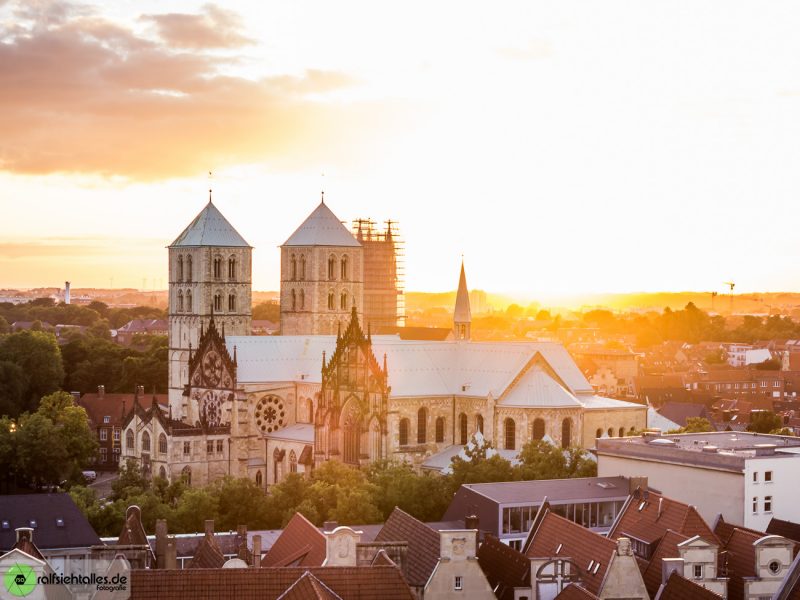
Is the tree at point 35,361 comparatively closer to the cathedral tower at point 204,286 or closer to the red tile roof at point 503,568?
the cathedral tower at point 204,286

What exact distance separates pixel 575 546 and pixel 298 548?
33.5 ft

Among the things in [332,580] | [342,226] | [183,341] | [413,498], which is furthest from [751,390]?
[332,580]

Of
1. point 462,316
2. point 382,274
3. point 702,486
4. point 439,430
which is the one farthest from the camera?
point 382,274

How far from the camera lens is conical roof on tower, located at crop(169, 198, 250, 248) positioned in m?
114

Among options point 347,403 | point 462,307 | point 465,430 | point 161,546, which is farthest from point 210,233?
point 161,546

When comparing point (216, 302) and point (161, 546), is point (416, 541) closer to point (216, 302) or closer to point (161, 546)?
point (161, 546)

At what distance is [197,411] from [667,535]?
53.3m

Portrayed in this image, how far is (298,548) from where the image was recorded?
5391cm

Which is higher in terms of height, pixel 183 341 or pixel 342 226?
pixel 342 226

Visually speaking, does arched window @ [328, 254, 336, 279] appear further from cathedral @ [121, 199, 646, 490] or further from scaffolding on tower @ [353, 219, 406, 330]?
scaffolding on tower @ [353, 219, 406, 330]

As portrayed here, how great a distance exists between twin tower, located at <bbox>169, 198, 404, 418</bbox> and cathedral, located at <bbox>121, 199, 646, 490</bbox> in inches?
14.1

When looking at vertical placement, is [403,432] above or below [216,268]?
below

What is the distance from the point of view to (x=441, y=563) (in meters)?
47.4

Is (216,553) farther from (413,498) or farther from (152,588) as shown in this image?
(413,498)
